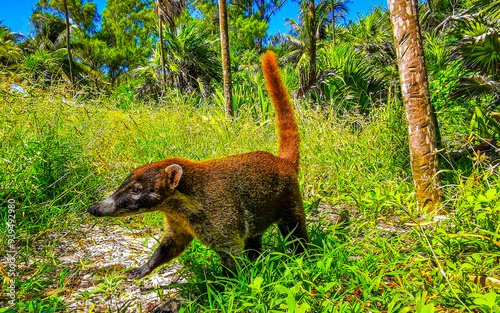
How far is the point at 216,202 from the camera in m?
1.96

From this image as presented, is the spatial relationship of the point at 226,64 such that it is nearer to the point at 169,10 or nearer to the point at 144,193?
the point at 144,193

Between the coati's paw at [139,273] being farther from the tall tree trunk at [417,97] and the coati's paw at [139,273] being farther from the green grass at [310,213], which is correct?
the tall tree trunk at [417,97]

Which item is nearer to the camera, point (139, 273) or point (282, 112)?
point (139, 273)

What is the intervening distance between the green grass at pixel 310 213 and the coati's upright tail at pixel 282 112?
64 centimetres

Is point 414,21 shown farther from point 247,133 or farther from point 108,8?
point 108,8

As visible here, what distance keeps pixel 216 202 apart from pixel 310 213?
1.30 metres

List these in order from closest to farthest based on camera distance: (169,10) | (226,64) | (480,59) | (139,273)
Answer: (139,273)
(480,59)
(226,64)
(169,10)

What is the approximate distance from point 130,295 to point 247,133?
285 cm

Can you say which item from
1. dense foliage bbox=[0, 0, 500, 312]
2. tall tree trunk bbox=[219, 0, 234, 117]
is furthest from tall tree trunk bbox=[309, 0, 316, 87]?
tall tree trunk bbox=[219, 0, 234, 117]

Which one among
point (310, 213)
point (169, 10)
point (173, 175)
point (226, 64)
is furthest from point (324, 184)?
point (169, 10)

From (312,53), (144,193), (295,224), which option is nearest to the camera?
(144,193)

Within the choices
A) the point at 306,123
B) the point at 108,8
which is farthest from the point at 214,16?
the point at 306,123

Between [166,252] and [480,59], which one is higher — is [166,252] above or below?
below

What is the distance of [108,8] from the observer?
27.2 m
